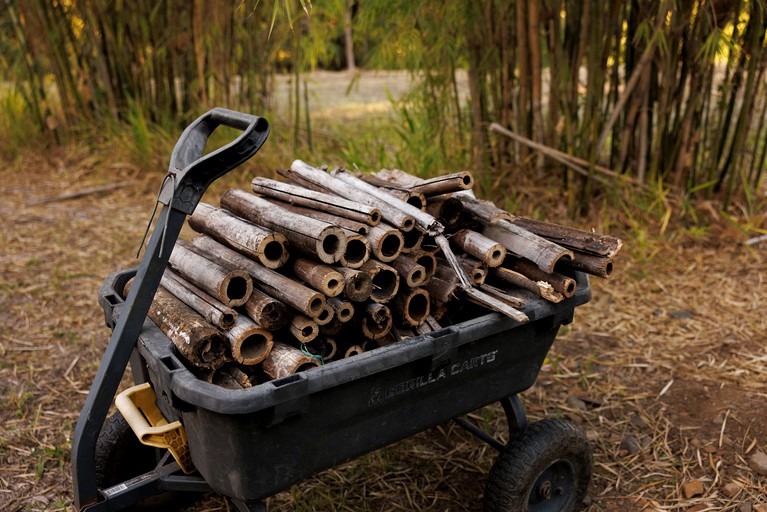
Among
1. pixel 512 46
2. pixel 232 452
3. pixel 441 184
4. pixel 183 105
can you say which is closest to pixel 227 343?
pixel 232 452

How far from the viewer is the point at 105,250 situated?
4.39 m

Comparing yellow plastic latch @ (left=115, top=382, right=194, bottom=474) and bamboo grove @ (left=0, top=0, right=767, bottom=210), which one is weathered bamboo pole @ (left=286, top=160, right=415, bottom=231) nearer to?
yellow plastic latch @ (left=115, top=382, right=194, bottom=474)

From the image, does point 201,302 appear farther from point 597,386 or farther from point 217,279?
point 597,386

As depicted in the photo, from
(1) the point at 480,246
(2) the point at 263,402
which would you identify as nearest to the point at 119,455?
(2) the point at 263,402

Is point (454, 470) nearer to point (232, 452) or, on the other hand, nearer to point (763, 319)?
point (232, 452)

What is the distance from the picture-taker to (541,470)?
2.05 meters

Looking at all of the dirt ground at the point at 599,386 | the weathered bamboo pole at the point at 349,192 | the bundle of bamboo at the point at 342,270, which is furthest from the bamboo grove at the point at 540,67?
the bundle of bamboo at the point at 342,270

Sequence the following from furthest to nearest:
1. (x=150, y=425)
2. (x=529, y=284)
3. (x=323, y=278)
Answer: (x=529, y=284) → (x=150, y=425) → (x=323, y=278)

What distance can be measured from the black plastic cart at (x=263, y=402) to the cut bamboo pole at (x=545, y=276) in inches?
2.0

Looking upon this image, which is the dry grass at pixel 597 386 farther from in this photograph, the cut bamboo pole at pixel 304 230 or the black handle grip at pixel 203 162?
the black handle grip at pixel 203 162

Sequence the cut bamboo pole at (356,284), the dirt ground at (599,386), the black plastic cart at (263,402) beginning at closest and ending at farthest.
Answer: the black plastic cart at (263,402) → the cut bamboo pole at (356,284) → the dirt ground at (599,386)

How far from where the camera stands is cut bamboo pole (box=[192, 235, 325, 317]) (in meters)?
1.67

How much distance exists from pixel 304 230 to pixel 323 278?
14 cm

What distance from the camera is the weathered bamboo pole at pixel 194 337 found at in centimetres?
161
